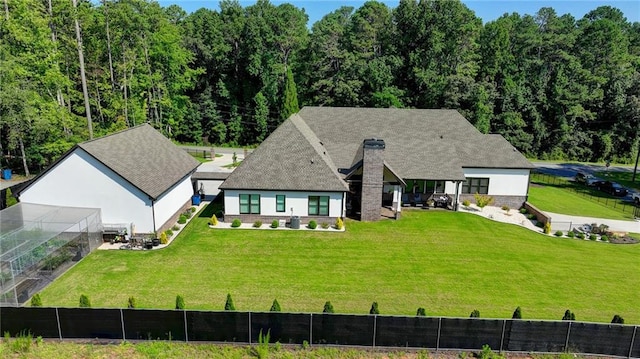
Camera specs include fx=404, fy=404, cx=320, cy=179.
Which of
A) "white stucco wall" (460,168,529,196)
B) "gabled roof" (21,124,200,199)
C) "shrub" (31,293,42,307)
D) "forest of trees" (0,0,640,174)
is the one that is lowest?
"shrub" (31,293,42,307)

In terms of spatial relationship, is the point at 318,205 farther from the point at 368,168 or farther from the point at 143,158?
the point at 143,158

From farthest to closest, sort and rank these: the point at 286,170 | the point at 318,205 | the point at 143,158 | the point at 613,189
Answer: the point at 613,189
the point at 286,170
the point at 318,205
the point at 143,158

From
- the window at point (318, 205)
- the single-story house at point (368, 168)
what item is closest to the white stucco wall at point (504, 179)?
the single-story house at point (368, 168)

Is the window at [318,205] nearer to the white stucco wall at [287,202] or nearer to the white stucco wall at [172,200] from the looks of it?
the white stucco wall at [287,202]

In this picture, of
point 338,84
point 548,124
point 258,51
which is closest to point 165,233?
point 338,84

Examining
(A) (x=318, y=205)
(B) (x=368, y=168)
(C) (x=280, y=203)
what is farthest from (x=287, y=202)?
(B) (x=368, y=168)

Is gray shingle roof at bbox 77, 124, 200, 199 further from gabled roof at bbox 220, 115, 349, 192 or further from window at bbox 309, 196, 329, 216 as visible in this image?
window at bbox 309, 196, 329, 216

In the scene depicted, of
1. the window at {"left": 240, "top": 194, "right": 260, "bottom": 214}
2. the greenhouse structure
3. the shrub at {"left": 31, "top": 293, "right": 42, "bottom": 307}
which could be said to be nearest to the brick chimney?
the window at {"left": 240, "top": 194, "right": 260, "bottom": 214}
